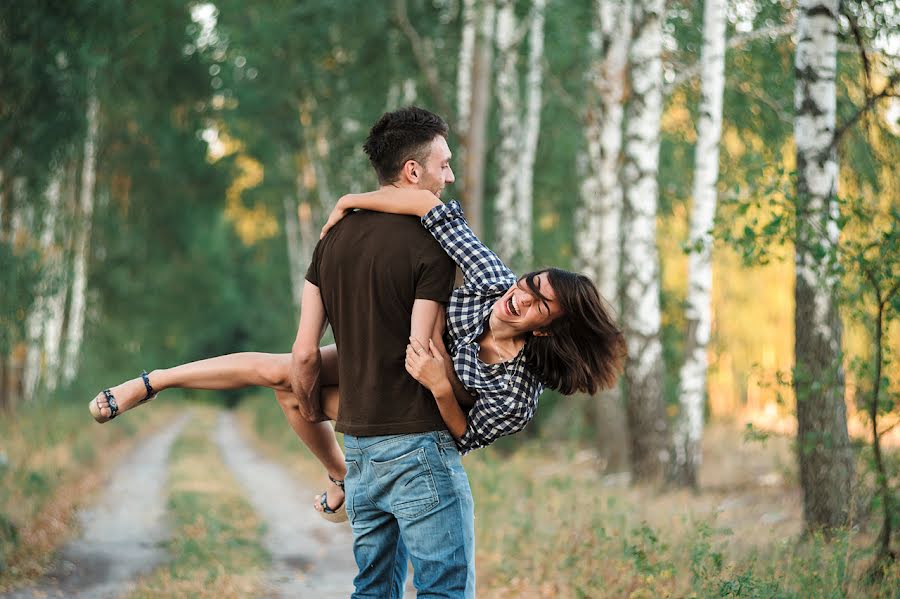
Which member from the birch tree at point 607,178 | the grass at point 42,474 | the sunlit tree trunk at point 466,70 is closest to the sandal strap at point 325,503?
the grass at point 42,474

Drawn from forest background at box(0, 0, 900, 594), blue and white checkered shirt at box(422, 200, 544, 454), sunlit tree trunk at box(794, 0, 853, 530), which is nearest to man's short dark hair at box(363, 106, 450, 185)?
blue and white checkered shirt at box(422, 200, 544, 454)

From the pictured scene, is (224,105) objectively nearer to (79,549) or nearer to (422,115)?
(79,549)

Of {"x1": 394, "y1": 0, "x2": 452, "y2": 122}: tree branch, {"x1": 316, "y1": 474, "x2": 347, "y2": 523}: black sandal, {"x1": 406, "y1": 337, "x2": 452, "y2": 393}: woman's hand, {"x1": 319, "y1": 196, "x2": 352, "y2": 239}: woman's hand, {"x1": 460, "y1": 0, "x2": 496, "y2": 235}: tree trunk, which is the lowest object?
{"x1": 316, "y1": 474, "x2": 347, "y2": 523}: black sandal

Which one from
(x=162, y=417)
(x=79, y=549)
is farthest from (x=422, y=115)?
(x=162, y=417)

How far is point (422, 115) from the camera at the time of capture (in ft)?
12.6

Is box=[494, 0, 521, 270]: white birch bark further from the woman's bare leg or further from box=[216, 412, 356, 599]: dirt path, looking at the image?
the woman's bare leg

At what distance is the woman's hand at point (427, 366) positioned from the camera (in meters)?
3.59

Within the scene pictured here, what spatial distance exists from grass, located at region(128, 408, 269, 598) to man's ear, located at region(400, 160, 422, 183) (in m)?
3.52

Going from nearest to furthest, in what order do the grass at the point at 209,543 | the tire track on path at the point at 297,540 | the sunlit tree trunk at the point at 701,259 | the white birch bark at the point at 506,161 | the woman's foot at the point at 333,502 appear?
1. the woman's foot at the point at 333,502
2. the grass at the point at 209,543
3. the tire track on path at the point at 297,540
4. the sunlit tree trunk at the point at 701,259
5. the white birch bark at the point at 506,161

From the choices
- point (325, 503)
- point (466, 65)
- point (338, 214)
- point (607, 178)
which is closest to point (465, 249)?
point (338, 214)

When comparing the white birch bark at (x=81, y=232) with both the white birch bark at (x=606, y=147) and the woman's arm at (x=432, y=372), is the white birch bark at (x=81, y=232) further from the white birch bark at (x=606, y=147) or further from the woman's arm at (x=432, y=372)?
the woman's arm at (x=432, y=372)

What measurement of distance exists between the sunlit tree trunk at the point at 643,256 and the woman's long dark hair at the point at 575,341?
6655 mm

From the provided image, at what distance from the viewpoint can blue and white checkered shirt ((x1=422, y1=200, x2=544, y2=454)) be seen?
3.75 m

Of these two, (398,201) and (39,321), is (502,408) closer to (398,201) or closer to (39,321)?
(398,201)
